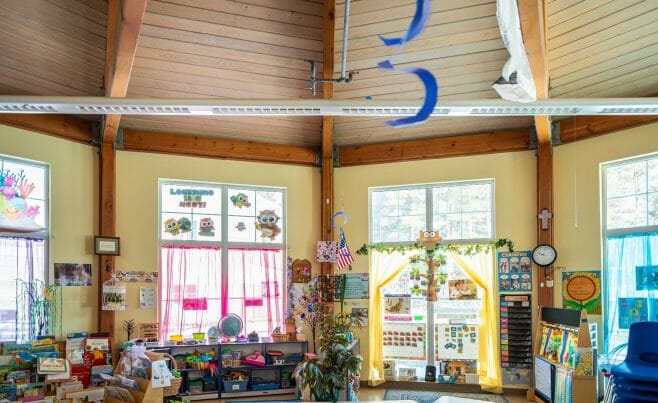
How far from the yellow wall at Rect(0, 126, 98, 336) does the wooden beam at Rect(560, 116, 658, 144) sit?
623 centimetres

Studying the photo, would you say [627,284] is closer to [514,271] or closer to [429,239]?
[514,271]

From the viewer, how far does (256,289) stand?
8.27m

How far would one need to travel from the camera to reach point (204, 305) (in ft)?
26.1

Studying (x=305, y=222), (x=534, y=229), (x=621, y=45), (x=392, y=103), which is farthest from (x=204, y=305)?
(x=621, y=45)

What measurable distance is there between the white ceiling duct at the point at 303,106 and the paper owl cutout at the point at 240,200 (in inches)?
94.4

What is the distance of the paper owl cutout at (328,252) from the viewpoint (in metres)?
8.32

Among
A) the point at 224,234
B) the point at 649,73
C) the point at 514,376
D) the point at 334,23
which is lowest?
the point at 514,376

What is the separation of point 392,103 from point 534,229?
312cm

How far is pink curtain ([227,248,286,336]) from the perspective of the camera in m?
8.16

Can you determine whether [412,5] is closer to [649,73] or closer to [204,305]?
[649,73]

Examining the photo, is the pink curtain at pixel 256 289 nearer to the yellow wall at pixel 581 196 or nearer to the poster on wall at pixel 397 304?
the poster on wall at pixel 397 304

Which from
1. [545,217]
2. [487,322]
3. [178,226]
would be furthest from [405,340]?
[178,226]

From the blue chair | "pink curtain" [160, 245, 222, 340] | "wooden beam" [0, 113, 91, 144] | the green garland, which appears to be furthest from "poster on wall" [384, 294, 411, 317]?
the blue chair

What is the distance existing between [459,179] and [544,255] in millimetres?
1554
